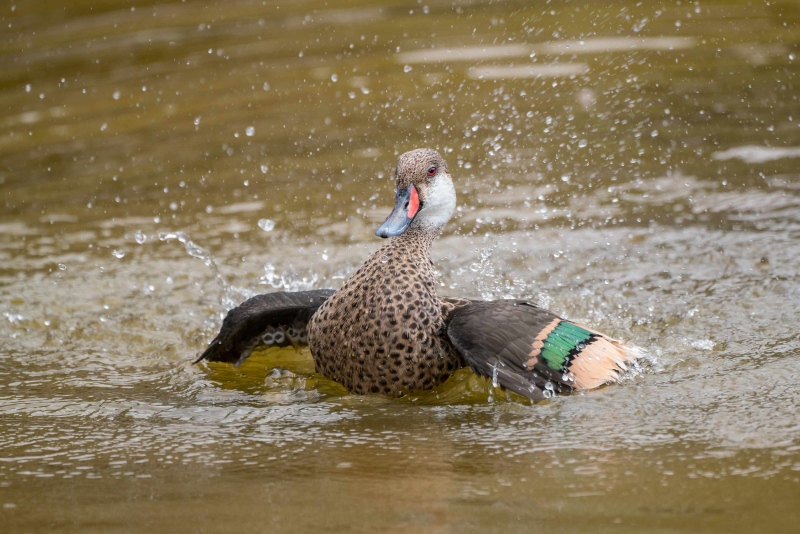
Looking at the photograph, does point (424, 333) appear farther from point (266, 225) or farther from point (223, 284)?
point (266, 225)

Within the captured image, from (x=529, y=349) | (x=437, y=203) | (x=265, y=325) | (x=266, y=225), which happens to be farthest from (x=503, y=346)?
(x=266, y=225)

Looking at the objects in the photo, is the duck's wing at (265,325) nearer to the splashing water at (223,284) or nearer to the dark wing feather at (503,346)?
the dark wing feather at (503,346)

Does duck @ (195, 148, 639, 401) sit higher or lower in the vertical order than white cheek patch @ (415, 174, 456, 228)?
lower

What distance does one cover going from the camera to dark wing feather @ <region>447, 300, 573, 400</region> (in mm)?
4555

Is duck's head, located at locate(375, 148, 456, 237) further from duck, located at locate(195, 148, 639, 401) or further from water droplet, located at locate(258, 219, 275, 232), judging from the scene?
water droplet, located at locate(258, 219, 275, 232)

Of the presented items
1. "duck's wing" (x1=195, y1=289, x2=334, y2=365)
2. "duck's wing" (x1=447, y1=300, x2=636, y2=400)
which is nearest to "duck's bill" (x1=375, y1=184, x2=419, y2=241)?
"duck's wing" (x1=447, y1=300, x2=636, y2=400)

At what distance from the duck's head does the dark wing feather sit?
0.52 metres

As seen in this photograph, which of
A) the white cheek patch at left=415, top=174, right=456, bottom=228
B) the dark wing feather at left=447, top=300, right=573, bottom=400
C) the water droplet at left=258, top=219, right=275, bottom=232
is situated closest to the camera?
the dark wing feather at left=447, top=300, right=573, bottom=400

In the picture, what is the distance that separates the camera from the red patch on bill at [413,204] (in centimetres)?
504

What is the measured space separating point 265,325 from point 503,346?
137 centimetres

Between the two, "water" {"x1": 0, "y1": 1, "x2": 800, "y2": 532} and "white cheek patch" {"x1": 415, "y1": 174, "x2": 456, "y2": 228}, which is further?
"white cheek patch" {"x1": 415, "y1": 174, "x2": 456, "y2": 228}

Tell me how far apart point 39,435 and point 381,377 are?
4.82 feet

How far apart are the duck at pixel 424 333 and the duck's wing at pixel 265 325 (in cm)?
25

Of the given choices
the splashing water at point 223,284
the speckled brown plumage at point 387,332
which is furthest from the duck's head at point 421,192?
the splashing water at point 223,284
